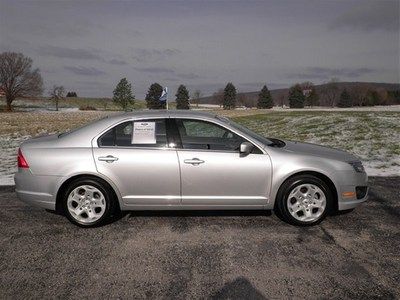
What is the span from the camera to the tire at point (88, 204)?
4.38 m

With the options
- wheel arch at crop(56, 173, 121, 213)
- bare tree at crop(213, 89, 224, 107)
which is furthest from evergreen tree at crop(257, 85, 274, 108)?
wheel arch at crop(56, 173, 121, 213)

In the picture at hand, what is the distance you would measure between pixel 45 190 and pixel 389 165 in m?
7.68

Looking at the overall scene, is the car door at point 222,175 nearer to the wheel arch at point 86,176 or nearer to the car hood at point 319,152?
the car hood at point 319,152

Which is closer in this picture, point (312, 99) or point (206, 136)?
point (206, 136)

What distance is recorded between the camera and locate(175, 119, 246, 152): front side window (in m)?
4.44

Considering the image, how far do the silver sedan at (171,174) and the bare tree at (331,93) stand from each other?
12283 centimetres

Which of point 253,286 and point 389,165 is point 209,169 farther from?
point 389,165

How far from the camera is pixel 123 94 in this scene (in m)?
85.1

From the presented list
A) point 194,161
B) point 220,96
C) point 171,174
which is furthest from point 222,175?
point 220,96

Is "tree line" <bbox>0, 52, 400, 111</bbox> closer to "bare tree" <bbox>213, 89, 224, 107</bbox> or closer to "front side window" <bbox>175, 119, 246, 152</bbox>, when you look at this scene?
"bare tree" <bbox>213, 89, 224, 107</bbox>

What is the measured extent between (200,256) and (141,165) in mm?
1362

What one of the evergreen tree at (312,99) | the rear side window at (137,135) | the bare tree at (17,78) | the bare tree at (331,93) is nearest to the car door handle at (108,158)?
the rear side window at (137,135)

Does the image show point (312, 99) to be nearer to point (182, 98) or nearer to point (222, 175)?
point (182, 98)

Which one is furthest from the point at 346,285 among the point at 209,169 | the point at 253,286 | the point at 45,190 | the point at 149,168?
the point at 45,190
